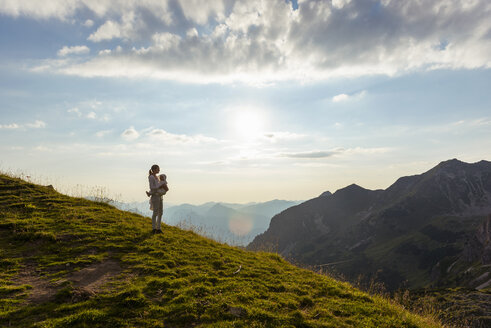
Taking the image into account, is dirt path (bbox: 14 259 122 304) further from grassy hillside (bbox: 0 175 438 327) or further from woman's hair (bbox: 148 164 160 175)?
woman's hair (bbox: 148 164 160 175)

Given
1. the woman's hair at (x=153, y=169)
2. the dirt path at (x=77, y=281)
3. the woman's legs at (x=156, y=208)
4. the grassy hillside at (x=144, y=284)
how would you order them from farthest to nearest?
the woman's hair at (x=153, y=169)
the woman's legs at (x=156, y=208)
the dirt path at (x=77, y=281)
the grassy hillside at (x=144, y=284)

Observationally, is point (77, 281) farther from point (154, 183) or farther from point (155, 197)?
point (154, 183)

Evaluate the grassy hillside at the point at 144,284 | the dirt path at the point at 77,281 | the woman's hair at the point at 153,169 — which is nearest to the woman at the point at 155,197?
the woman's hair at the point at 153,169

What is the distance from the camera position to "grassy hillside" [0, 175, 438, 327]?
889cm

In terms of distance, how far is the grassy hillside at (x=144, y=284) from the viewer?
29.2ft

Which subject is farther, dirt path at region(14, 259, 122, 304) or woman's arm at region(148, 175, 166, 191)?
woman's arm at region(148, 175, 166, 191)

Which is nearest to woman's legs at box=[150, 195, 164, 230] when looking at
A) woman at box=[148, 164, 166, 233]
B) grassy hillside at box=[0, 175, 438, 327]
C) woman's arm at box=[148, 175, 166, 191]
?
woman at box=[148, 164, 166, 233]

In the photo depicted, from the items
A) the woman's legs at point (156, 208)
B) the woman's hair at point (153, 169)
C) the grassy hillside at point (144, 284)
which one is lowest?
the grassy hillside at point (144, 284)

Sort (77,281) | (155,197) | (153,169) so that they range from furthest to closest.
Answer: (153,169) < (155,197) < (77,281)

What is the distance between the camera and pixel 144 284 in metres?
10.9

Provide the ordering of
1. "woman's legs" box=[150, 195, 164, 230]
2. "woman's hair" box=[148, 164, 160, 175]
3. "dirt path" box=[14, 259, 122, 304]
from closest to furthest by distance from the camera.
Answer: "dirt path" box=[14, 259, 122, 304] → "woman's legs" box=[150, 195, 164, 230] → "woman's hair" box=[148, 164, 160, 175]

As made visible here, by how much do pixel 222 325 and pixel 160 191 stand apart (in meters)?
11.5

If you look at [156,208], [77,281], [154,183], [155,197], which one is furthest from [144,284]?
[154,183]

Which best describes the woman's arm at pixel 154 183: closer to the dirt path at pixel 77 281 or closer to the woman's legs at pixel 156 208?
the woman's legs at pixel 156 208
